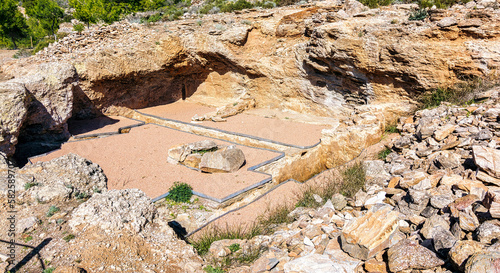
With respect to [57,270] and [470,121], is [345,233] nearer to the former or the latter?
[57,270]

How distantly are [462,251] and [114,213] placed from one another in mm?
4200

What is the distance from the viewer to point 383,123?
30.9 feet

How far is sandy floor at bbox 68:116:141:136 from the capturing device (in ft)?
35.3

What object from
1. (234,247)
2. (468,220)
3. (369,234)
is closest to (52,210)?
(234,247)

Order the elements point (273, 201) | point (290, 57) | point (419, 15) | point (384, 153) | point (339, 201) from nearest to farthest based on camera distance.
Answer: point (339, 201) < point (273, 201) < point (384, 153) < point (419, 15) < point (290, 57)

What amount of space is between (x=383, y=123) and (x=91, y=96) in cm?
1038

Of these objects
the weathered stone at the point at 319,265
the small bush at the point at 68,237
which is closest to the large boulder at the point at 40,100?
the small bush at the point at 68,237

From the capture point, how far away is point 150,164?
8.55 meters

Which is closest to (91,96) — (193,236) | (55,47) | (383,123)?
(55,47)

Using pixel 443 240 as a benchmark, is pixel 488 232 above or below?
above

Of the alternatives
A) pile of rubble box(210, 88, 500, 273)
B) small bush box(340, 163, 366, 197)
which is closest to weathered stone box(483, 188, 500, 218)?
pile of rubble box(210, 88, 500, 273)

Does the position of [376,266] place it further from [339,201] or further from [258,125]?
[258,125]

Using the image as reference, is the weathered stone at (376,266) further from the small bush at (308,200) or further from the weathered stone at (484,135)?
the weathered stone at (484,135)

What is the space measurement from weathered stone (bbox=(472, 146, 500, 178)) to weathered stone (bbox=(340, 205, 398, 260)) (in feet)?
6.67
